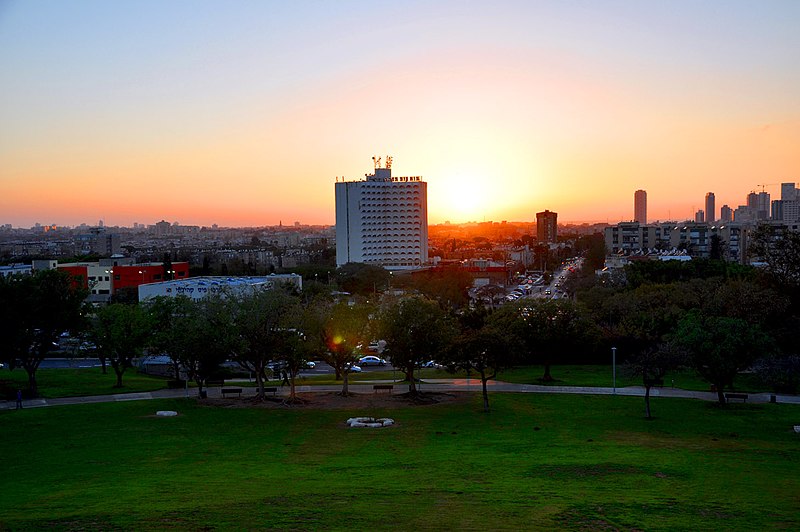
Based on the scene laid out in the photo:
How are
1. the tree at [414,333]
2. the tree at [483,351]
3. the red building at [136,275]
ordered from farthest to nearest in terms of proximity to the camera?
the red building at [136,275] < the tree at [414,333] < the tree at [483,351]

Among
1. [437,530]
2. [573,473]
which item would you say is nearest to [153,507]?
[437,530]

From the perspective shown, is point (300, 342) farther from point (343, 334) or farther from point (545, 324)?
point (545, 324)

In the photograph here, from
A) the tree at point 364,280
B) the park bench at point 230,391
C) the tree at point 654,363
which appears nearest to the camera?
the tree at point 654,363

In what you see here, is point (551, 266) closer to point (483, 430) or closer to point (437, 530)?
point (483, 430)

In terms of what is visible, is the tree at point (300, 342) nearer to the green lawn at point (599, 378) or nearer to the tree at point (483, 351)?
the tree at point (483, 351)

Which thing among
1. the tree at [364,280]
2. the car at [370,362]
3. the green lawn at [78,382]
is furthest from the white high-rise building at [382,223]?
the green lawn at [78,382]
